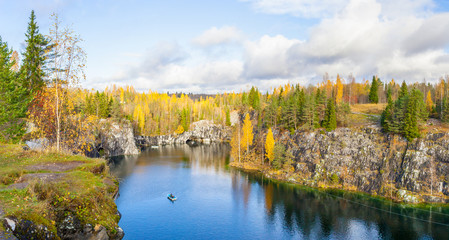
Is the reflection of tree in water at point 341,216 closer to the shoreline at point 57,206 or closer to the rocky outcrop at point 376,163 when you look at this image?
the rocky outcrop at point 376,163

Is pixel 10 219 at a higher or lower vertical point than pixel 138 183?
higher

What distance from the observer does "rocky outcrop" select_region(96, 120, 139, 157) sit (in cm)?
10350

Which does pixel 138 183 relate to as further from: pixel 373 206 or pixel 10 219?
pixel 10 219

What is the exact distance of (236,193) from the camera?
196ft

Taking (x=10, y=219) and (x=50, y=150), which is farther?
(x=50, y=150)

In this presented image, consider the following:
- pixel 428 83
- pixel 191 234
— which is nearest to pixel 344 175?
pixel 191 234

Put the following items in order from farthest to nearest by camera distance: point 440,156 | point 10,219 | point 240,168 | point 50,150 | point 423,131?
point 240,168
point 423,131
point 440,156
point 50,150
point 10,219

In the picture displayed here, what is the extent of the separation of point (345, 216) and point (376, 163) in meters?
22.8

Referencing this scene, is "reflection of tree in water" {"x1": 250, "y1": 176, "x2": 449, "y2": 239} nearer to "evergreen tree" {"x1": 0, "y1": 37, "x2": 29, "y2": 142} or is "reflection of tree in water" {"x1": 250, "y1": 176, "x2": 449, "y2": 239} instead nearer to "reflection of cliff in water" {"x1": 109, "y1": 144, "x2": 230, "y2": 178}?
"reflection of cliff in water" {"x1": 109, "y1": 144, "x2": 230, "y2": 178}

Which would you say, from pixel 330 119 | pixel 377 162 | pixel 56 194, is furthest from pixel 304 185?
pixel 56 194

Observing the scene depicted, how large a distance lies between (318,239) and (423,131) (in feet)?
146

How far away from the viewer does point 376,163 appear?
63156 mm

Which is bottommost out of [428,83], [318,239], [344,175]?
[318,239]

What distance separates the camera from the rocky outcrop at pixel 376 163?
5497 centimetres
